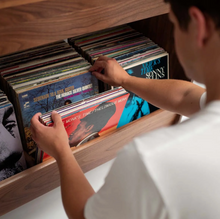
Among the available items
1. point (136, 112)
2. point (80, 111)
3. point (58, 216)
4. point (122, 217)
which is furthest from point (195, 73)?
point (58, 216)

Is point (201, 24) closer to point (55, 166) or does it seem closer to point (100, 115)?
point (100, 115)

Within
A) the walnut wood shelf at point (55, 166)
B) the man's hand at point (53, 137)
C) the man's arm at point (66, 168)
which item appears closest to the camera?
the man's arm at point (66, 168)

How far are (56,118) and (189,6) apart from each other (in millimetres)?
504

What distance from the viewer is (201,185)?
450mm

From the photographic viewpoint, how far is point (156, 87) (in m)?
1.00

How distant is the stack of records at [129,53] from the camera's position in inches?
43.2

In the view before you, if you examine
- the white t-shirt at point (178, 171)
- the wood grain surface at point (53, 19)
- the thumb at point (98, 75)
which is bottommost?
the thumb at point (98, 75)

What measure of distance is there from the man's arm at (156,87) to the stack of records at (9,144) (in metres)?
0.32

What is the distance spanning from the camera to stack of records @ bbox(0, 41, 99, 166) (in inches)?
36.3

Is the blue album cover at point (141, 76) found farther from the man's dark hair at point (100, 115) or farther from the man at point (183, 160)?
the man at point (183, 160)

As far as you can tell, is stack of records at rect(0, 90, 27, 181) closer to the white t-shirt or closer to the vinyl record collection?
the vinyl record collection

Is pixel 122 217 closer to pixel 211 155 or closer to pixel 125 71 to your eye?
pixel 211 155

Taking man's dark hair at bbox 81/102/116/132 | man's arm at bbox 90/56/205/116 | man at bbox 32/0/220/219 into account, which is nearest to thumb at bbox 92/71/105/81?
man's arm at bbox 90/56/205/116

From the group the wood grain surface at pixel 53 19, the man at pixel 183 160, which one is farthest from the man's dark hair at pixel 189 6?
the wood grain surface at pixel 53 19
